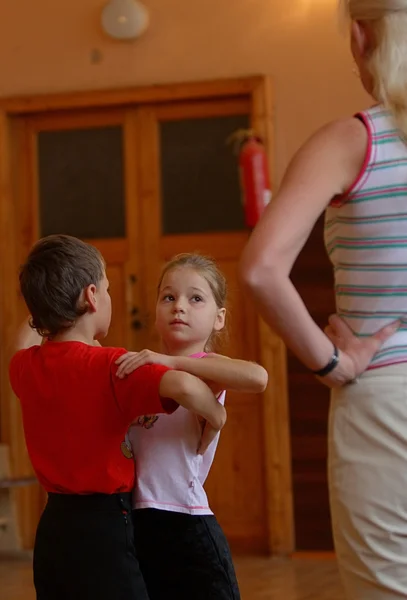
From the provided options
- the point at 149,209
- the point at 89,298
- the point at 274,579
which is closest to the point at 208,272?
the point at 89,298

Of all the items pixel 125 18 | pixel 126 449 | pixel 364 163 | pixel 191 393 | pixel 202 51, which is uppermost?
pixel 125 18

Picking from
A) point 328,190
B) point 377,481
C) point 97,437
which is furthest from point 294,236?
point 97,437

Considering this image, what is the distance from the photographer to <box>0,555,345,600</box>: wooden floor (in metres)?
3.92

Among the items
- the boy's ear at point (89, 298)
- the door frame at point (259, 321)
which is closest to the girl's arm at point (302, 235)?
the boy's ear at point (89, 298)

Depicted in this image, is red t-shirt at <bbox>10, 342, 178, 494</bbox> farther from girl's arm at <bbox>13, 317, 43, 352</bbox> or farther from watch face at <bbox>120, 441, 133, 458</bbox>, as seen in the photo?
girl's arm at <bbox>13, 317, 43, 352</bbox>

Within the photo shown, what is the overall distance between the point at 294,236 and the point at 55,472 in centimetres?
67

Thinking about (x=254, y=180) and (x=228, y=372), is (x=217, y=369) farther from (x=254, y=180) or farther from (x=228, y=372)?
(x=254, y=180)

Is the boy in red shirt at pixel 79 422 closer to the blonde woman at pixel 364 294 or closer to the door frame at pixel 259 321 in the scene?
the blonde woman at pixel 364 294

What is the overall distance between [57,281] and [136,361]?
0.74 feet

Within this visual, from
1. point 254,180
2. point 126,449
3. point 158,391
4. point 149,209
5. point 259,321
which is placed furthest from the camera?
point 149,209

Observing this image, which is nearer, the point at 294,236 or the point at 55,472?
the point at 294,236

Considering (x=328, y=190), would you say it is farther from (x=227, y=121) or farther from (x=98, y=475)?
(x=227, y=121)

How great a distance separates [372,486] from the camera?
3.94ft

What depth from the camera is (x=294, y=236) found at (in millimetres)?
1207
